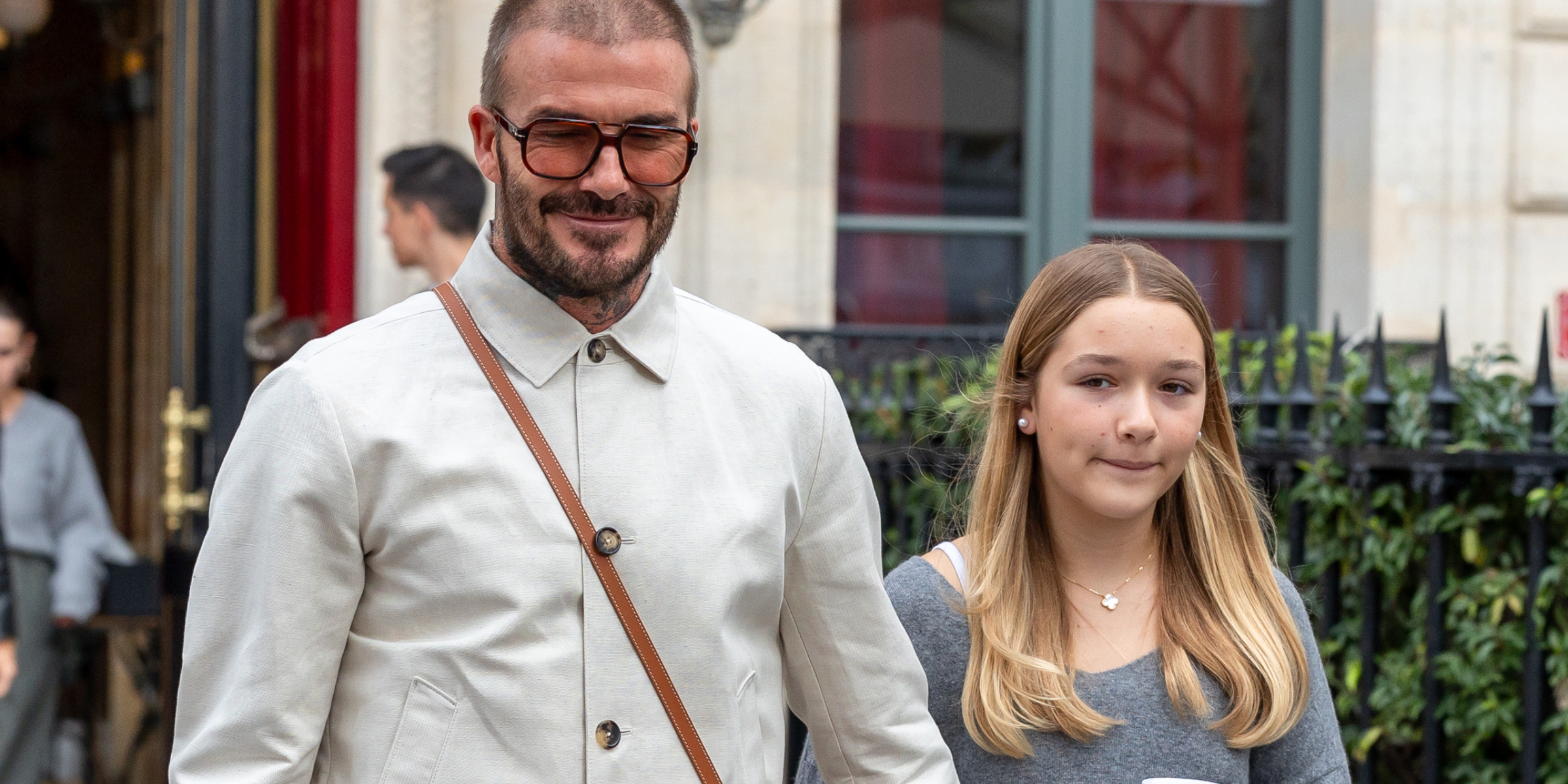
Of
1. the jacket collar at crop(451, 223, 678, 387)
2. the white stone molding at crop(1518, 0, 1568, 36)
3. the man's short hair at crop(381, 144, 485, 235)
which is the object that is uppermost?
the white stone molding at crop(1518, 0, 1568, 36)

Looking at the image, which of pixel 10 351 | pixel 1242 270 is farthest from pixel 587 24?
pixel 1242 270

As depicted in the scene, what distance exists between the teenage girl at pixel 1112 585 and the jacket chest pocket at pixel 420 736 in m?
0.74

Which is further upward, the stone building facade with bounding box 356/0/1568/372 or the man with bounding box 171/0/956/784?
the stone building facade with bounding box 356/0/1568/372

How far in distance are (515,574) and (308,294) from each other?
13.7ft

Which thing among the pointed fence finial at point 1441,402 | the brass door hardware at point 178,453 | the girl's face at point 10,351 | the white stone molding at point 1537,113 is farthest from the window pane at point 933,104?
the girl's face at point 10,351

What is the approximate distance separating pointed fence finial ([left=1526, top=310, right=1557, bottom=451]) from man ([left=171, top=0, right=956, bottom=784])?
2.34 m

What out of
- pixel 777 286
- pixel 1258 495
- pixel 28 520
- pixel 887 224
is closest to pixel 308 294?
pixel 28 520

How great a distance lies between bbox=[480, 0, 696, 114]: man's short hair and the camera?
1781 millimetres

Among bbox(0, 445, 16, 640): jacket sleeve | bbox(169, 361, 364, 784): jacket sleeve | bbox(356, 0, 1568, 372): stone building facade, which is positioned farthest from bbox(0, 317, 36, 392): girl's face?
bbox(169, 361, 364, 784): jacket sleeve

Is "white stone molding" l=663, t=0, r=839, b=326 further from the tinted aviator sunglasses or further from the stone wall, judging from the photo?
the tinted aviator sunglasses

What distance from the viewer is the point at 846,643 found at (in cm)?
201

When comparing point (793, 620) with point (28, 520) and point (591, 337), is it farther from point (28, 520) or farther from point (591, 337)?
point (28, 520)

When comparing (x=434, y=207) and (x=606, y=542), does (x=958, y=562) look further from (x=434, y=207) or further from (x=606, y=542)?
(x=434, y=207)

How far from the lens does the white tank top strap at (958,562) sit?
2.49 m
